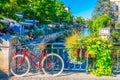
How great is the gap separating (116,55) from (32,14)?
38.6 m

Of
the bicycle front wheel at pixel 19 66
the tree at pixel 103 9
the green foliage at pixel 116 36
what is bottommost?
the bicycle front wheel at pixel 19 66

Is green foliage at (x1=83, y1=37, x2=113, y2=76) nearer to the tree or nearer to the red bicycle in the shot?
the red bicycle

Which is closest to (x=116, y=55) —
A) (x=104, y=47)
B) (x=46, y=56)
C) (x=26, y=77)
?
(x=104, y=47)

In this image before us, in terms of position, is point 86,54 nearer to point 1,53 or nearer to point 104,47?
point 104,47

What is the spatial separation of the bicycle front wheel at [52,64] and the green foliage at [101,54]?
40.0 inches

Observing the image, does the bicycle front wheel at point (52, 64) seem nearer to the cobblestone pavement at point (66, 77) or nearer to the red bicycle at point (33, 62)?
the red bicycle at point (33, 62)

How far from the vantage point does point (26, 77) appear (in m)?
9.80

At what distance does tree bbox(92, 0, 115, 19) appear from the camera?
212 ft

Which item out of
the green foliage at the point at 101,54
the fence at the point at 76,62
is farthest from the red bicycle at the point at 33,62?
the green foliage at the point at 101,54

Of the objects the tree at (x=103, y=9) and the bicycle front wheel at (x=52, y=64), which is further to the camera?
the tree at (x=103, y=9)

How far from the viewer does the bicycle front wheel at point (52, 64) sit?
32.9ft

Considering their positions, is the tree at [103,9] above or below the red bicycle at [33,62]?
above

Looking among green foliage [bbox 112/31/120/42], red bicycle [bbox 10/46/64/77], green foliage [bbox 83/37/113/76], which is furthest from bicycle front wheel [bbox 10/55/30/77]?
green foliage [bbox 112/31/120/42]

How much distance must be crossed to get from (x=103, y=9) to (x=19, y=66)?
5721cm
